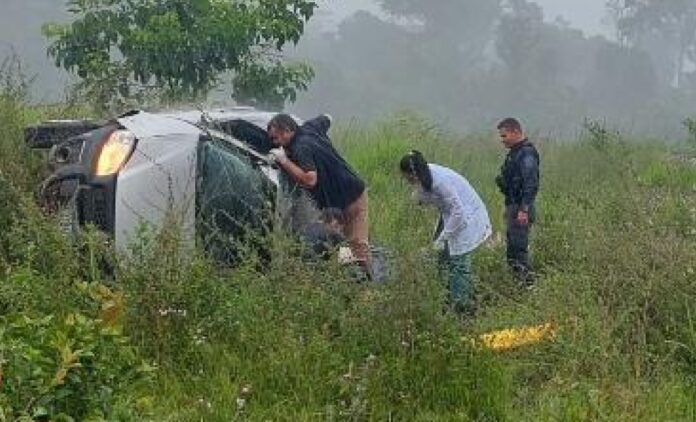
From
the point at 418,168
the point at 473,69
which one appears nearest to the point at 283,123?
the point at 418,168

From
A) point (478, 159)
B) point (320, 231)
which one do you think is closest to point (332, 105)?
point (478, 159)

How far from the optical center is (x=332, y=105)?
181 feet

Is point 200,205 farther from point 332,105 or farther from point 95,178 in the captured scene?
point 332,105

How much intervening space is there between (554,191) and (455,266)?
4.21 meters

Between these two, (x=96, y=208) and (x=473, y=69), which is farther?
(x=473, y=69)

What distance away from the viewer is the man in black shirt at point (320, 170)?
6270 mm

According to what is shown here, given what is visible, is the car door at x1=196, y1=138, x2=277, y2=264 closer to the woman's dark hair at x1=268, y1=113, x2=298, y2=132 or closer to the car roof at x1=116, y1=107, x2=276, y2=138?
the car roof at x1=116, y1=107, x2=276, y2=138

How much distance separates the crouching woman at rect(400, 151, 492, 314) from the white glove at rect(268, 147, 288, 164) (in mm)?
782

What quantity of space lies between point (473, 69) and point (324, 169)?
55.1 meters

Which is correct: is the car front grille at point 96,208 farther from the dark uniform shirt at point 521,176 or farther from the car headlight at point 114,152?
the dark uniform shirt at point 521,176

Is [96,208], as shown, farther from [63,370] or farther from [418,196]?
[63,370]

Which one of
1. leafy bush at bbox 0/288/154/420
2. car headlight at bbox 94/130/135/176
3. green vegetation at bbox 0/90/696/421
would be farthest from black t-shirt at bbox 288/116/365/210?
leafy bush at bbox 0/288/154/420

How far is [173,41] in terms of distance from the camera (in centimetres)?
866

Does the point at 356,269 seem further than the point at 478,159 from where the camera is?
No
